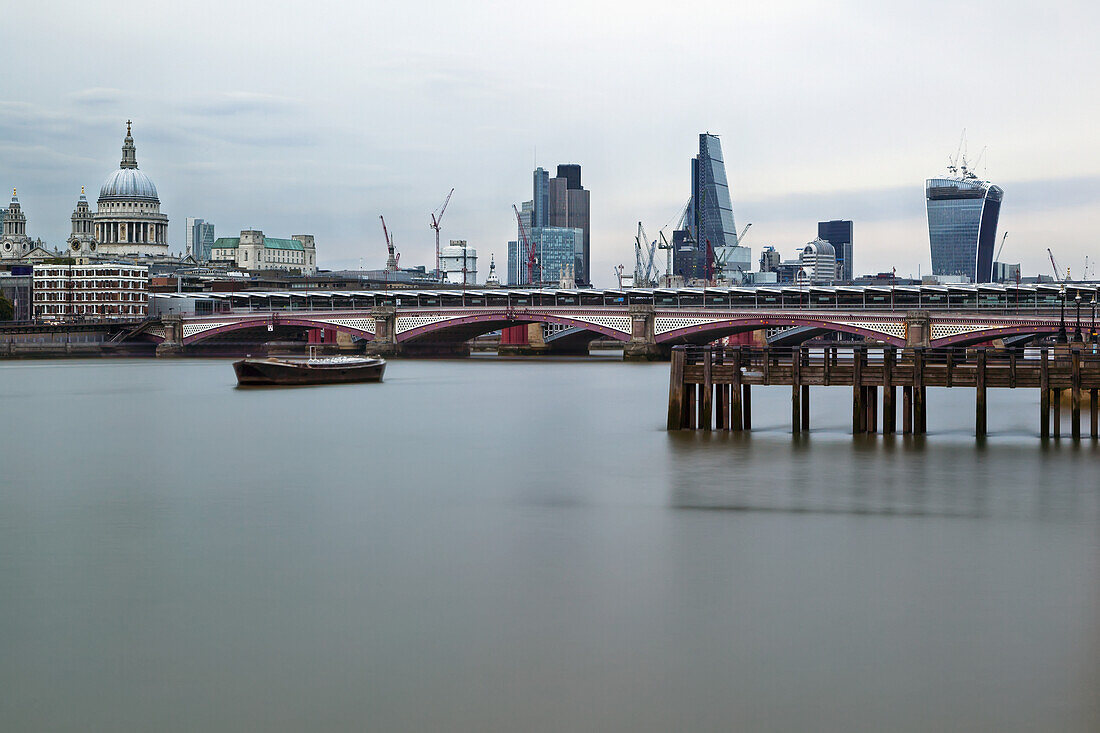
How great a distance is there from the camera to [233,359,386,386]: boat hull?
59.1 metres

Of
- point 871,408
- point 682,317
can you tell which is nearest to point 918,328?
point 682,317

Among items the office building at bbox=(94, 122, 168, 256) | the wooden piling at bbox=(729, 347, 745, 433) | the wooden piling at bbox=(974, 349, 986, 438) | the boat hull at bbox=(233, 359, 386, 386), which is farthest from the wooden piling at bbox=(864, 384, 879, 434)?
the office building at bbox=(94, 122, 168, 256)

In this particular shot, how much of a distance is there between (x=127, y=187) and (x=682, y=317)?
117m

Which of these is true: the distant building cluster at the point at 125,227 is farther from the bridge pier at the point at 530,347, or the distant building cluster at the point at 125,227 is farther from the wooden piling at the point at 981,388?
the wooden piling at the point at 981,388

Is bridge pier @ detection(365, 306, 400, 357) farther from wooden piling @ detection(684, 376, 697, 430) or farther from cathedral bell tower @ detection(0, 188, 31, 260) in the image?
cathedral bell tower @ detection(0, 188, 31, 260)

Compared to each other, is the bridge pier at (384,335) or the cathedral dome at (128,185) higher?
the cathedral dome at (128,185)

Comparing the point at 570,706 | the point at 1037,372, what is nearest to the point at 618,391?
the point at 1037,372

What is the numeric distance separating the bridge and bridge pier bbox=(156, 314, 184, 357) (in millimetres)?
72

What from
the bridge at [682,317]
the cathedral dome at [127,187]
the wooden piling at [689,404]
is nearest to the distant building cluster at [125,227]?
the cathedral dome at [127,187]

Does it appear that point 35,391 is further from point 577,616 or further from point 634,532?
point 577,616

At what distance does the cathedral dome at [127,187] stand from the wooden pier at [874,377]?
15652 centimetres

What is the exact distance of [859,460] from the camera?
1093 inches

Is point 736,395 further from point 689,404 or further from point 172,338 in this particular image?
point 172,338

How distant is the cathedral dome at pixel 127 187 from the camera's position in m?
177
